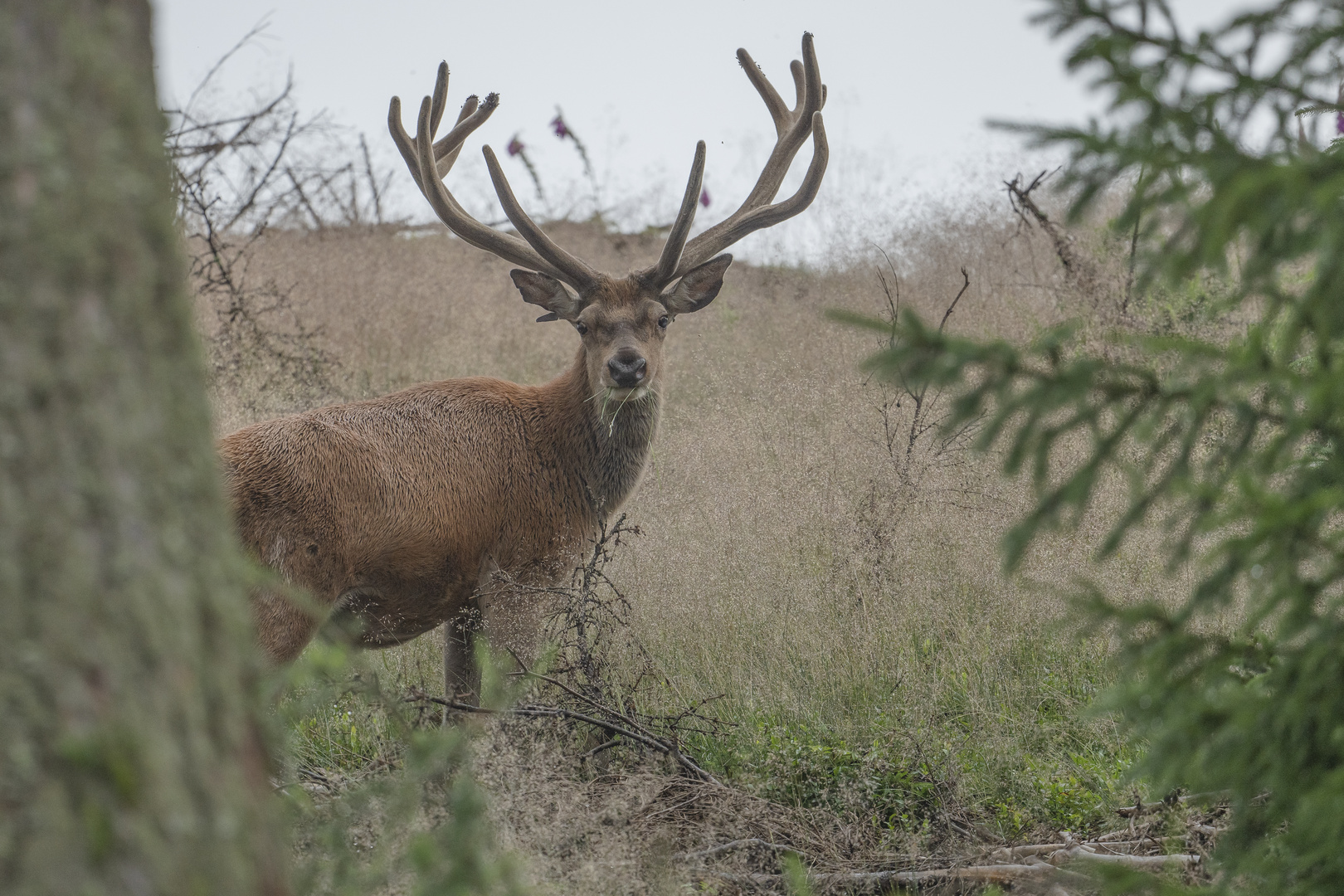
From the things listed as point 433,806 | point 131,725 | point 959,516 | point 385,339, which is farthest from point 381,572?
point 385,339

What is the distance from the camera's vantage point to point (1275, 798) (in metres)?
1.87

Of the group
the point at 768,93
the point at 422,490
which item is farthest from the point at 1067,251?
the point at 422,490

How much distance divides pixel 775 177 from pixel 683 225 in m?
0.92

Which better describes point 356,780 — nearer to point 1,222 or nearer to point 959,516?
point 1,222

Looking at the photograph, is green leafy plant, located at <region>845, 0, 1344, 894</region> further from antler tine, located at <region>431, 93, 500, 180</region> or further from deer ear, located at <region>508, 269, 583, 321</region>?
antler tine, located at <region>431, 93, 500, 180</region>

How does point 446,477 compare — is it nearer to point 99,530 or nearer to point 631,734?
point 631,734

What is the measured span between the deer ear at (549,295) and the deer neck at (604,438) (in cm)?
37

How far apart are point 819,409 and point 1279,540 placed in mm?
5150

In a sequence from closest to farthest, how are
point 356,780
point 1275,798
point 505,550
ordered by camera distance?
point 1275,798, point 356,780, point 505,550

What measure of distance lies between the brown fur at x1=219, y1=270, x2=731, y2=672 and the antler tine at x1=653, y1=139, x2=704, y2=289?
131 mm

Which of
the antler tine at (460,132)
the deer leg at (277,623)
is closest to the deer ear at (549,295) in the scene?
the antler tine at (460,132)

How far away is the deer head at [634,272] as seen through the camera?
539 cm

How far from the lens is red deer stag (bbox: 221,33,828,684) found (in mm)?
4234

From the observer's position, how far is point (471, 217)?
18.8 ft
